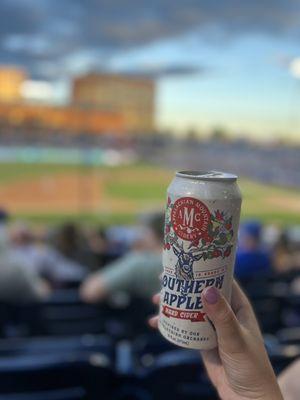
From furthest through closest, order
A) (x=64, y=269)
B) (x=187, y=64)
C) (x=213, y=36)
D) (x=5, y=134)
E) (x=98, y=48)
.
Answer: (x=5, y=134) → (x=187, y=64) → (x=98, y=48) → (x=213, y=36) → (x=64, y=269)

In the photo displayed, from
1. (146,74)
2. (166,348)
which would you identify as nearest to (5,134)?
(146,74)

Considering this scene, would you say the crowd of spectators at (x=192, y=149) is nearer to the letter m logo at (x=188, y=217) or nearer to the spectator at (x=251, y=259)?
the spectator at (x=251, y=259)

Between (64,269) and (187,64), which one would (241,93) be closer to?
Result: (187,64)

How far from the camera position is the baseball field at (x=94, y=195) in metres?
9.20

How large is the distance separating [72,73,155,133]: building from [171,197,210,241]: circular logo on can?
6.50m

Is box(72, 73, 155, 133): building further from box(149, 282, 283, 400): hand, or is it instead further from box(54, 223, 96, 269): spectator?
box(149, 282, 283, 400): hand

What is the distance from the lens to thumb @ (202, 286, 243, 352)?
588 millimetres

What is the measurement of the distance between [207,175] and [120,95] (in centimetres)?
799

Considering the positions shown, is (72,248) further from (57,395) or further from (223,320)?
(223,320)

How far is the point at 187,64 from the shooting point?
21.2 ft

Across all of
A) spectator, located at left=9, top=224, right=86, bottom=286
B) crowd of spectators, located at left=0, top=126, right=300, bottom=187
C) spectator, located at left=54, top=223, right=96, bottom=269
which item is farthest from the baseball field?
spectator, located at left=9, top=224, right=86, bottom=286

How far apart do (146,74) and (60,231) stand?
4298 mm

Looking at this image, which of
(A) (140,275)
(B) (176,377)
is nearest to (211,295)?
(B) (176,377)

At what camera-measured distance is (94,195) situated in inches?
473
